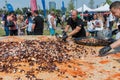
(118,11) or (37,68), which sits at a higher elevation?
(118,11)

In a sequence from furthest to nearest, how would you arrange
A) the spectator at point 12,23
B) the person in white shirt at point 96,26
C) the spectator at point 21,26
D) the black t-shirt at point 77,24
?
1. the person in white shirt at point 96,26
2. the spectator at point 21,26
3. the spectator at point 12,23
4. the black t-shirt at point 77,24

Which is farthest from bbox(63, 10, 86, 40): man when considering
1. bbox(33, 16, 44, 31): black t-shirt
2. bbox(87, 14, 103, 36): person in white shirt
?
bbox(87, 14, 103, 36): person in white shirt

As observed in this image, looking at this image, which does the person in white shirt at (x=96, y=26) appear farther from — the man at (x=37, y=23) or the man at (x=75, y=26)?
the man at (x=75, y=26)

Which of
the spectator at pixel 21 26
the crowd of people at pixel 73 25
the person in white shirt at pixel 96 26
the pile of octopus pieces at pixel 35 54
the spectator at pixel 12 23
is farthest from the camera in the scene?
the person in white shirt at pixel 96 26

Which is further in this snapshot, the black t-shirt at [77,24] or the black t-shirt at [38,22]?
the black t-shirt at [38,22]

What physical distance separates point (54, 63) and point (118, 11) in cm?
218

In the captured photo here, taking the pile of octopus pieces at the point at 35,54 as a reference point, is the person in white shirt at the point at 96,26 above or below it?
below

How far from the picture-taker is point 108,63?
1159 cm

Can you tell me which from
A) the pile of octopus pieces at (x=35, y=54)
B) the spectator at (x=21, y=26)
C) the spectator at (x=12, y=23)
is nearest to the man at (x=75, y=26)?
the pile of octopus pieces at (x=35, y=54)

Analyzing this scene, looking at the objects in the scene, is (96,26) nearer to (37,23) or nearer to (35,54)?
(37,23)

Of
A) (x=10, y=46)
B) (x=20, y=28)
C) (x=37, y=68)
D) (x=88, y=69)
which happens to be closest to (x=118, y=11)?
(x=88, y=69)

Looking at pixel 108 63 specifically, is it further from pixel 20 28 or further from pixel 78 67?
pixel 20 28

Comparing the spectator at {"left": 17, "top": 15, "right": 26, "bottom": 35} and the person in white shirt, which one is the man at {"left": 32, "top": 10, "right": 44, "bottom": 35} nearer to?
the spectator at {"left": 17, "top": 15, "right": 26, "bottom": 35}

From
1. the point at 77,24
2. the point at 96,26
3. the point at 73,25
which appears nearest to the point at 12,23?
the point at 96,26
